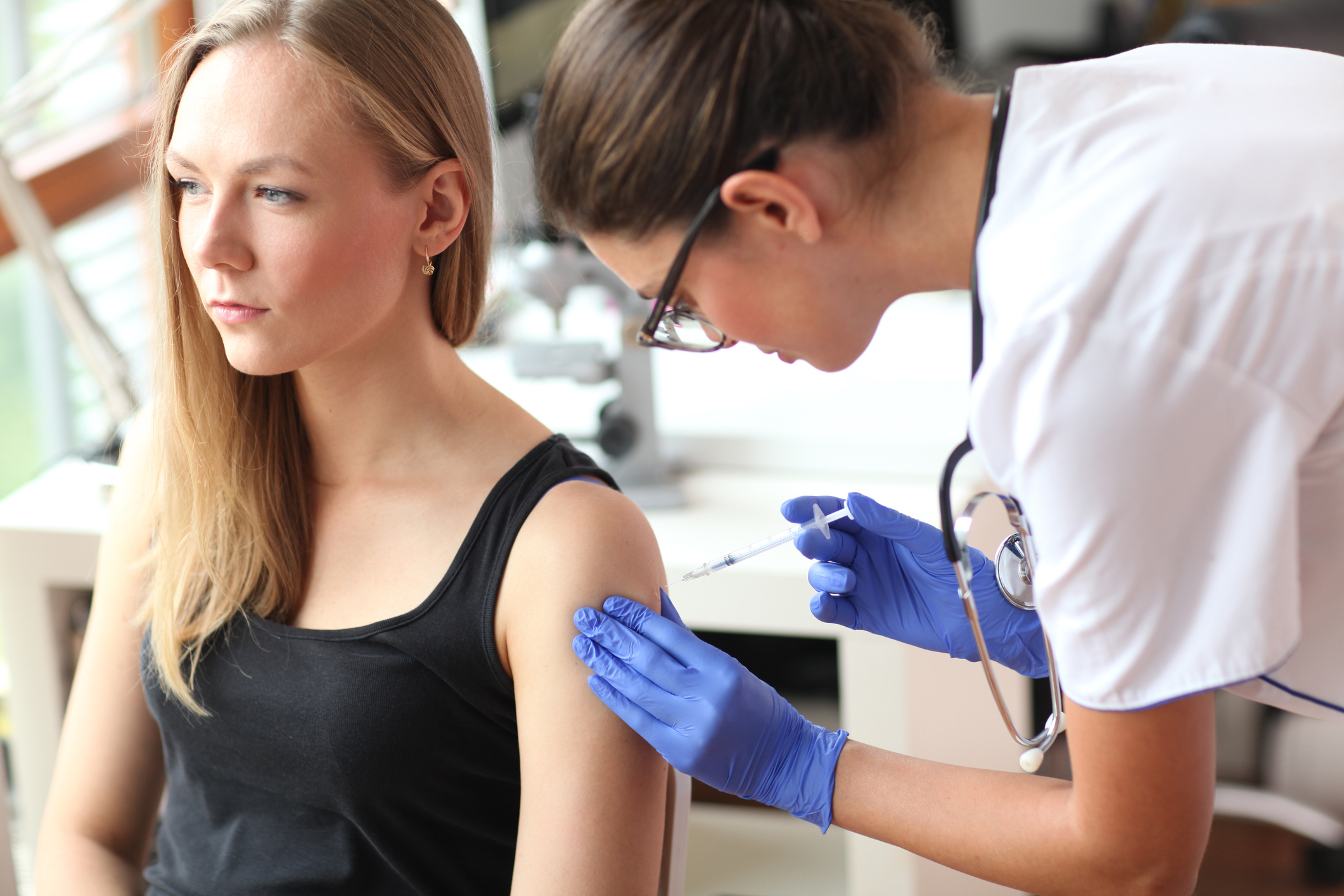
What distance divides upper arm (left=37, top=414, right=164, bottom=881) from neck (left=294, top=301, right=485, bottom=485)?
21cm

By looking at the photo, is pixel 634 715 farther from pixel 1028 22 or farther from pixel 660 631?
pixel 1028 22

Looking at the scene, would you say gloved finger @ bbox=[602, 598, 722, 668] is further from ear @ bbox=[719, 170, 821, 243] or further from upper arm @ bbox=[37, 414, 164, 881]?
upper arm @ bbox=[37, 414, 164, 881]

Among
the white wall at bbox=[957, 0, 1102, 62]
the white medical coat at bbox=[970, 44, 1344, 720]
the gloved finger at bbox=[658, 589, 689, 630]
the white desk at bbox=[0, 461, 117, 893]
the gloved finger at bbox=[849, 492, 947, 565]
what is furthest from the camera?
the white wall at bbox=[957, 0, 1102, 62]

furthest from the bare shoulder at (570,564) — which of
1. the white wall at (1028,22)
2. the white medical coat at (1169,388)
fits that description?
the white wall at (1028,22)

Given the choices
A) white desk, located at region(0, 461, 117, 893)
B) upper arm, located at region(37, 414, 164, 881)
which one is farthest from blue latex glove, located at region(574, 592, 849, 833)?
white desk, located at region(0, 461, 117, 893)

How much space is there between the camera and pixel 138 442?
4.27 feet

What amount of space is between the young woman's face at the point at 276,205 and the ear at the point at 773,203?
1.31ft

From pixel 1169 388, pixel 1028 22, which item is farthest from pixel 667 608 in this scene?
pixel 1028 22

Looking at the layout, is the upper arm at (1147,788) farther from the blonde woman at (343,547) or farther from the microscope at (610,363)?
the microscope at (610,363)

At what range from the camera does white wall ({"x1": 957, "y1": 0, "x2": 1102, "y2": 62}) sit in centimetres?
456

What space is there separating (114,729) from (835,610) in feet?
2.44

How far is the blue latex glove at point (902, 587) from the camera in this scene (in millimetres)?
1249

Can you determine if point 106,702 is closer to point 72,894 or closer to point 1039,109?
point 72,894

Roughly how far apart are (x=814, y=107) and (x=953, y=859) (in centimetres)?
56
